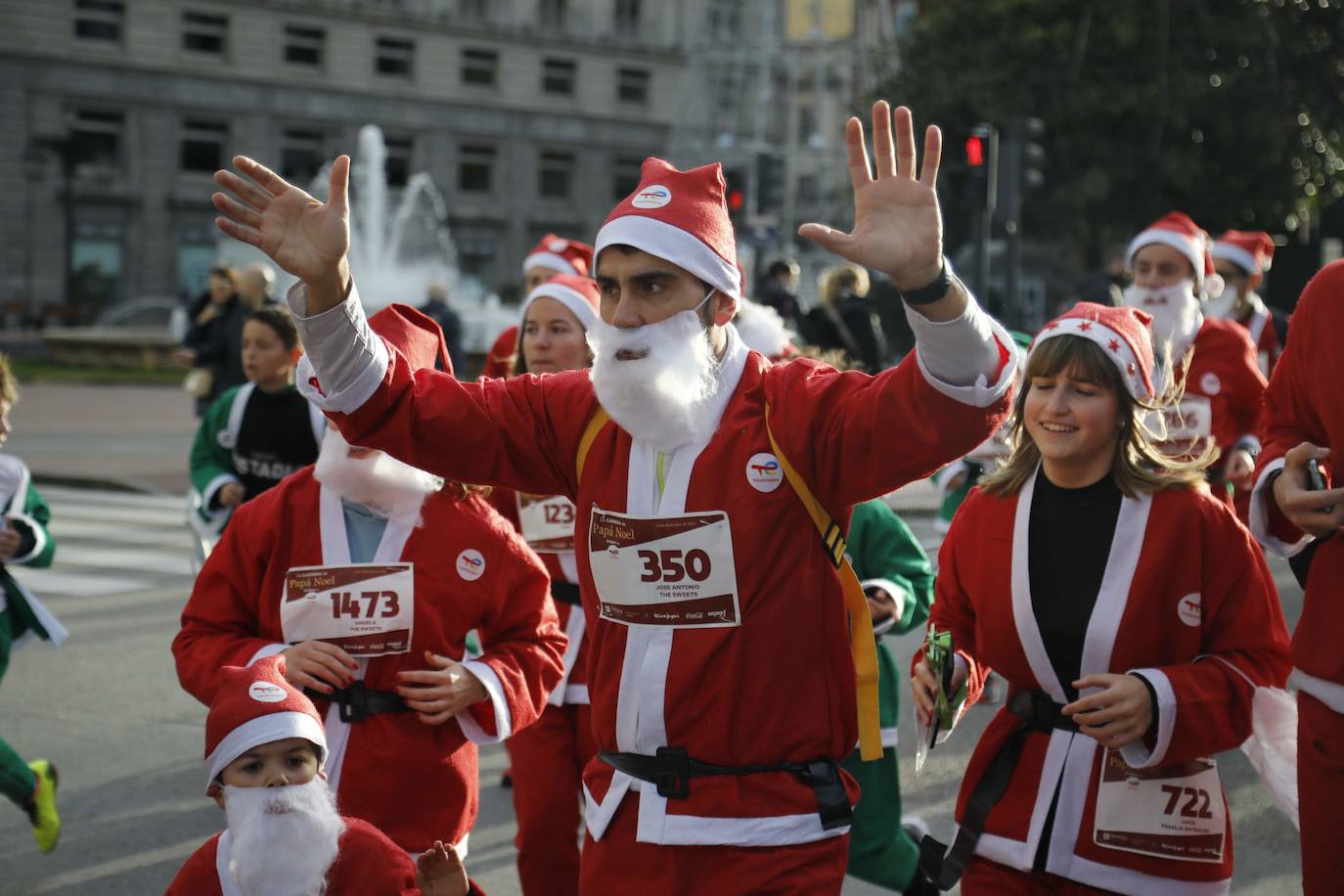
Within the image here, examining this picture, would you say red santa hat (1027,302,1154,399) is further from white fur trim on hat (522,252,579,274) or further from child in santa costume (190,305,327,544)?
white fur trim on hat (522,252,579,274)

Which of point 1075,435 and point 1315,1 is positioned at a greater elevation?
point 1315,1

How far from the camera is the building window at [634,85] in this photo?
64.0 metres

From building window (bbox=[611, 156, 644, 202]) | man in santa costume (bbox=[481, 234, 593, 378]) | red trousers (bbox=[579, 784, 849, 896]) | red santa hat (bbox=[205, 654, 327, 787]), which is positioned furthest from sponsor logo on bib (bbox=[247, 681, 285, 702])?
building window (bbox=[611, 156, 644, 202])

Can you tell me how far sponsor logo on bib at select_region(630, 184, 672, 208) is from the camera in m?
3.21

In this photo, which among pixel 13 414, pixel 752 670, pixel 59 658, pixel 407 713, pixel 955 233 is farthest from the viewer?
pixel 955 233

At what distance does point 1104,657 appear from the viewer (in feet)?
11.8

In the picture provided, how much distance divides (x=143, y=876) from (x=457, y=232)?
53.3m

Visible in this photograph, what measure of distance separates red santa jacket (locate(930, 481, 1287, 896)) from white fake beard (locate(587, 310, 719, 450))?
1.00 metres

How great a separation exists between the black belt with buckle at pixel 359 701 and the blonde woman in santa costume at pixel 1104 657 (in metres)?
1.35

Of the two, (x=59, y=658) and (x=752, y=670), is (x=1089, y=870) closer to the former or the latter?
(x=752, y=670)

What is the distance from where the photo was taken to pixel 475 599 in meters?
4.20

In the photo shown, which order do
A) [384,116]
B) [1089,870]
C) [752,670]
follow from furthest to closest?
[384,116] < [1089,870] < [752,670]

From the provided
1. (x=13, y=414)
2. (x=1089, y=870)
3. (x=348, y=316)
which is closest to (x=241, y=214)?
(x=348, y=316)

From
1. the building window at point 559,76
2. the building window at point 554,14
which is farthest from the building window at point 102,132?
the building window at point 554,14
